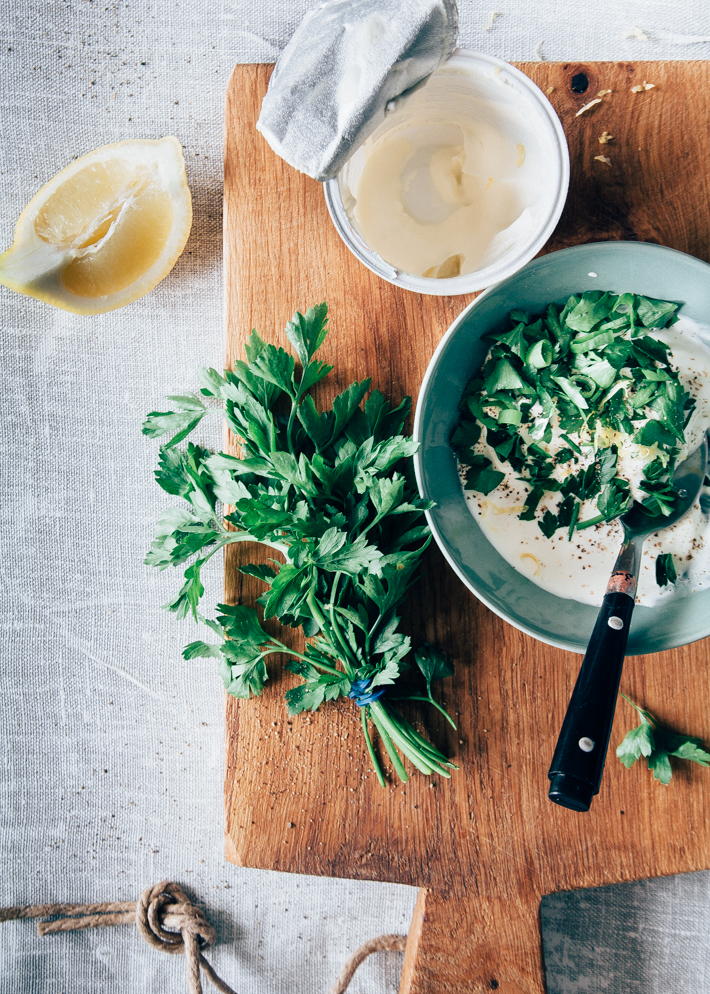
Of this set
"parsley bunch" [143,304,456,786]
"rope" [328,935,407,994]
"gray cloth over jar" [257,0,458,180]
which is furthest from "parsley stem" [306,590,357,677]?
"rope" [328,935,407,994]

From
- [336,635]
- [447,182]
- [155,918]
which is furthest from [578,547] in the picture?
[155,918]

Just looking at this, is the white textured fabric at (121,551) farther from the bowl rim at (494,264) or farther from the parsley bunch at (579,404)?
the parsley bunch at (579,404)

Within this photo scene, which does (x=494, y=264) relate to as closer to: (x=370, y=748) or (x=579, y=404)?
(x=579, y=404)

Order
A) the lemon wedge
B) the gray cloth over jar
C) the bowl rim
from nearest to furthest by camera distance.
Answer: the gray cloth over jar < the bowl rim < the lemon wedge

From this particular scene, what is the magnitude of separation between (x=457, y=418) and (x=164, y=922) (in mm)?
976

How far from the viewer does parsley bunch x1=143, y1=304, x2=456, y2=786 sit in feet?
2.45

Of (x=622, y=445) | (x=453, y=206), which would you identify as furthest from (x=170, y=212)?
(x=622, y=445)

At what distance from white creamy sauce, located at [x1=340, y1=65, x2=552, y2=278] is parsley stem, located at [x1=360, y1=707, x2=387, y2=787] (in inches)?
22.1

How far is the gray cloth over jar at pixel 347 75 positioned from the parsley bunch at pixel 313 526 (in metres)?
0.19

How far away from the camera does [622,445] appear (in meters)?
0.78

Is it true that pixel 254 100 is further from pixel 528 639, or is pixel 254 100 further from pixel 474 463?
pixel 528 639

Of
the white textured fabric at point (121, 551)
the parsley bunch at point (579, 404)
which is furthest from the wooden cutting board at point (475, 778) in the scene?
the white textured fabric at point (121, 551)

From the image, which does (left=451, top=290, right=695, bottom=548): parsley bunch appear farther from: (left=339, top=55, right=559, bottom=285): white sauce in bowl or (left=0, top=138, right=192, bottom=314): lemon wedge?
(left=0, top=138, right=192, bottom=314): lemon wedge

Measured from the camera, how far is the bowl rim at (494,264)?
2.50 feet
